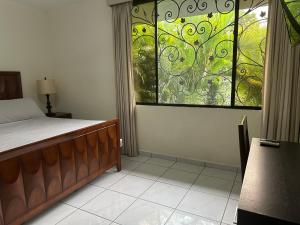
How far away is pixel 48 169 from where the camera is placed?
188 centimetres

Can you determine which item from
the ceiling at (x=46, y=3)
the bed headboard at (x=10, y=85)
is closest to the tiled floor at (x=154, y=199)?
the bed headboard at (x=10, y=85)

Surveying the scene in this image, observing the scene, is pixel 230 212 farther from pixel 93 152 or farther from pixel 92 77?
pixel 92 77

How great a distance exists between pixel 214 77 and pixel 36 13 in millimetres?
3255

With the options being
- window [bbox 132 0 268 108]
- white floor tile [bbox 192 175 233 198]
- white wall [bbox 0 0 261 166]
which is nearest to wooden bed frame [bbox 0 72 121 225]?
white wall [bbox 0 0 261 166]

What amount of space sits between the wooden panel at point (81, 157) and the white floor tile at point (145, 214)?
0.64 m

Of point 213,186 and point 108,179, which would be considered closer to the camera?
point 213,186

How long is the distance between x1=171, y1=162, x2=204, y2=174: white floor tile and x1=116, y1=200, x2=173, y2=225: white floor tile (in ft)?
3.03

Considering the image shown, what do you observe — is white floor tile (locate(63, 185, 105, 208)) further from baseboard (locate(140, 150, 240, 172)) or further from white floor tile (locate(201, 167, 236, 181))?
white floor tile (locate(201, 167, 236, 181))

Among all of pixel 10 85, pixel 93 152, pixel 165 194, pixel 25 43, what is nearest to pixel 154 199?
pixel 165 194

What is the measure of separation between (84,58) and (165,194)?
2644 millimetres

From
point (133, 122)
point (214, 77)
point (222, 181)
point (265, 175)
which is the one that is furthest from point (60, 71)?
point (265, 175)

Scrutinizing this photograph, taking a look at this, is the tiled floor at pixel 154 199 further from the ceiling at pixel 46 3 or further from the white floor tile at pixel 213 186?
the ceiling at pixel 46 3

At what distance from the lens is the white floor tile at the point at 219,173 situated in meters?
2.63

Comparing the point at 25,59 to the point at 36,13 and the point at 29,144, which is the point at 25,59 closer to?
the point at 36,13
